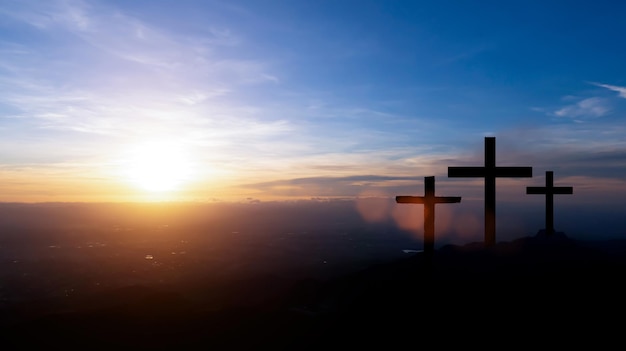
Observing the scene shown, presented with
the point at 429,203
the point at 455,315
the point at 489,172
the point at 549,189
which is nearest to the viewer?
the point at 455,315

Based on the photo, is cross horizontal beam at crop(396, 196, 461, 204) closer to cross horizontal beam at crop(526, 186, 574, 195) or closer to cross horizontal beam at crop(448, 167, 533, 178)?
cross horizontal beam at crop(448, 167, 533, 178)

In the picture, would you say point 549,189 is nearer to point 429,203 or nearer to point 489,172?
point 489,172

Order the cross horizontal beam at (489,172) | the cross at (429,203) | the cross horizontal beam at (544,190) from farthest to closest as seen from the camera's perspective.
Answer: the cross horizontal beam at (544,190) < the cross horizontal beam at (489,172) < the cross at (429,203)

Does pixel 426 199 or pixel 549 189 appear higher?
pixel 549 189

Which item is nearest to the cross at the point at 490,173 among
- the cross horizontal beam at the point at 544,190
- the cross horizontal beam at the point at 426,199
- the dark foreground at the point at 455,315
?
the cross horizontal beam at the point at 426,199

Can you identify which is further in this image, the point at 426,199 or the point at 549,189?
the point at 549,189

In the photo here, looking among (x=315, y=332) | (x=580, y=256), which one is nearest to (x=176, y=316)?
(x=315, y=332)

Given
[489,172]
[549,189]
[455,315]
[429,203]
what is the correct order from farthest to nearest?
1. [549,189]
2. [489,172]
3. [429,203]
4. [455,315]

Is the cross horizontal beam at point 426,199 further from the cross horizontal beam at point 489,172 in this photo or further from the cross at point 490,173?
the cross at point 490,173

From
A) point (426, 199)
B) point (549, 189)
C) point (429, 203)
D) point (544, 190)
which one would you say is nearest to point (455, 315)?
point (429, 203)

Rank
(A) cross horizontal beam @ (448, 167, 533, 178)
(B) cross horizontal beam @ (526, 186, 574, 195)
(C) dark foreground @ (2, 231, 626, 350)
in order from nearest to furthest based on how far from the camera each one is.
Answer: (C) dark foreground @ (2, 231, 626, 350)
(A) cross horizontal beam @ (448, 167, 533, 178)
(B) cross horizontal beam @ (526, 186, 574, 195)

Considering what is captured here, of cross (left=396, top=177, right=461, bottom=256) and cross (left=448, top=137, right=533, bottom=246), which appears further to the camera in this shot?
cross (left=448, top=137, right=533, bottom=246)

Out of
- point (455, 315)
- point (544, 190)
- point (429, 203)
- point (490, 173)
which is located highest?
point (490, 173)

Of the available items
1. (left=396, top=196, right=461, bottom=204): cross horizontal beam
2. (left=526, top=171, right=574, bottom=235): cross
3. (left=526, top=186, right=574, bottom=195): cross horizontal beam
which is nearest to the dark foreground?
(left=396, top=196, right=461, bottom=204): cross horizontal beam
